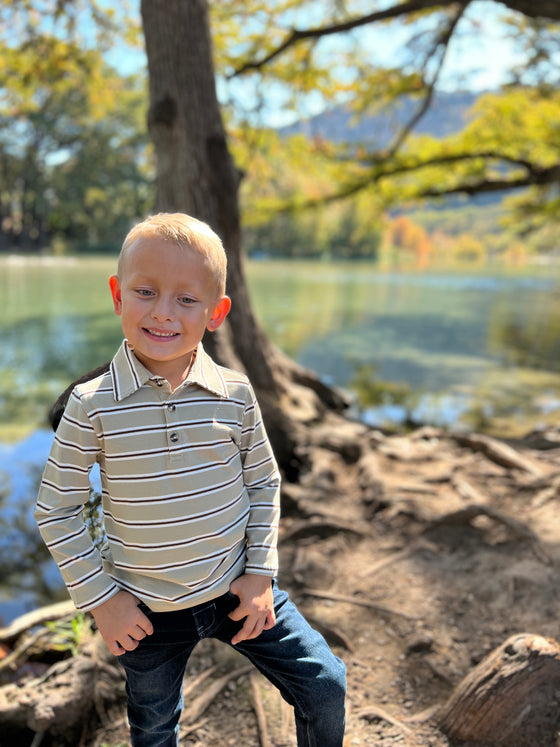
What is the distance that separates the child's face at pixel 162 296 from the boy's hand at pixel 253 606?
1.83 ft

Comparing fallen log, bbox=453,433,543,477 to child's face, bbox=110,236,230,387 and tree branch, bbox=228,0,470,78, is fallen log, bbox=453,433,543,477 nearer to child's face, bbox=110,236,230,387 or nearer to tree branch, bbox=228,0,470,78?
child's face, bbox=110,236,230,387

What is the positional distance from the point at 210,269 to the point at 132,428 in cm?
39

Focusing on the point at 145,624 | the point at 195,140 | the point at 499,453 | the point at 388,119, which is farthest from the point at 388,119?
the point at 145,624

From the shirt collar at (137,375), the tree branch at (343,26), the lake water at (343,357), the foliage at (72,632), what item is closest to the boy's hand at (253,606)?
the shirt collar at (137,375)

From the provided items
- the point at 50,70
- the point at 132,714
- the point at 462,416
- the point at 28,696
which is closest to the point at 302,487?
the point at 28,696

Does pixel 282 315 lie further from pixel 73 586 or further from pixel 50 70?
pixel 73 586

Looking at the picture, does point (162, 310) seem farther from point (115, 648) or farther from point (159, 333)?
point (115, 648)

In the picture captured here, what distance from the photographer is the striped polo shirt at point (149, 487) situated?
124cm

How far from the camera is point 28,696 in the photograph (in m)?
2.12

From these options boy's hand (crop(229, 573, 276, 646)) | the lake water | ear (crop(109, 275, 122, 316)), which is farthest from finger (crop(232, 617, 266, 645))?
the lake water

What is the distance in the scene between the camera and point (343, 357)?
11.5 metres

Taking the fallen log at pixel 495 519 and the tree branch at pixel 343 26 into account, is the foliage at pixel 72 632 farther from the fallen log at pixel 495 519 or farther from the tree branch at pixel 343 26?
the tree branch at pixel 343 26

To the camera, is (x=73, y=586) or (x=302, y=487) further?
(x=302, y=487)

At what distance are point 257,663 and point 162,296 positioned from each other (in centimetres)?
92
